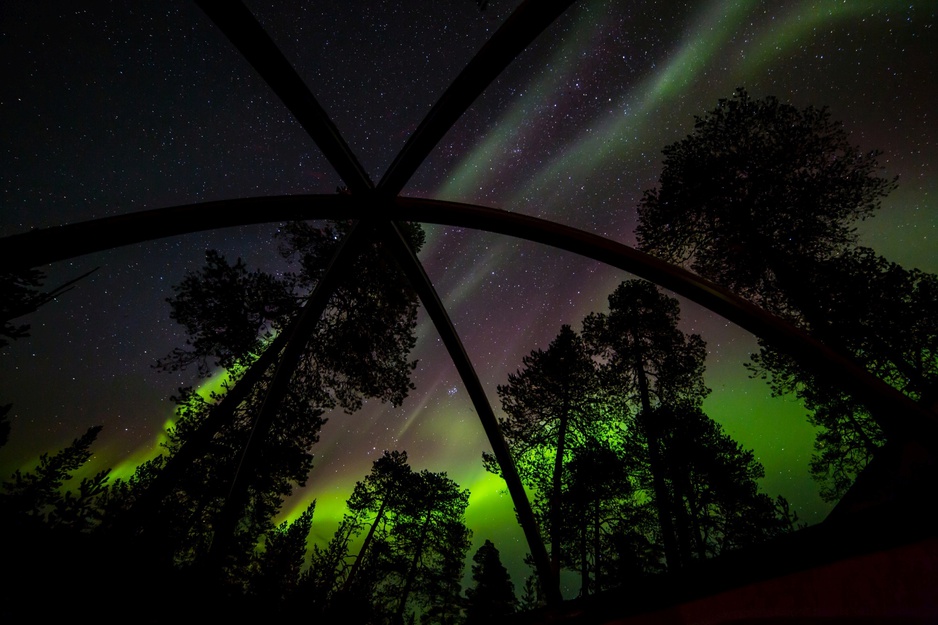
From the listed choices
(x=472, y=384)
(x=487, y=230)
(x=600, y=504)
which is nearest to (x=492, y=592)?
(x=600, y=504)

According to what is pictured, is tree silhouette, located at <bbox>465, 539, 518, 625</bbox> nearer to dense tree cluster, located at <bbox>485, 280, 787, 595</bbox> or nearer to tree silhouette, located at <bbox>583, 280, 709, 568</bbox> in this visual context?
dense tree cluster, located at <bbox>485, 280, 787, 595</bbox>

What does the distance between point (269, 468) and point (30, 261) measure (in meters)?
12.4

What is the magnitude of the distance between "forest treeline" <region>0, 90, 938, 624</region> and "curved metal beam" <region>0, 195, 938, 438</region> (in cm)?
97

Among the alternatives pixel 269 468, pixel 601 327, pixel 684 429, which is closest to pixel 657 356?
pixel 601 327

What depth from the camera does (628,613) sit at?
3.30 meters

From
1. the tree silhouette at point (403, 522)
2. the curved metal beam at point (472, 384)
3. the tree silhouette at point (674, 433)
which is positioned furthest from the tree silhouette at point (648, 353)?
the tree silhouette at point (403, 522)

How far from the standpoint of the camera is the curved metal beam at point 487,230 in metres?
3.73

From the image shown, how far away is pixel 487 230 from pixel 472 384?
11.2 ft

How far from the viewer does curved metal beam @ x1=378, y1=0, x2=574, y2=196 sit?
381cm

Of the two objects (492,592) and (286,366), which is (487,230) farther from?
(492,592)

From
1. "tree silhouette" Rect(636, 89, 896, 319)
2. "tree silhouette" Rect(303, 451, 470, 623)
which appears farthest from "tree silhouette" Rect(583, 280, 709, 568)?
"tree silhouette" Rect(303, 451, 470, 623)

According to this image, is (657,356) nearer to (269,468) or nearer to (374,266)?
(374,266)

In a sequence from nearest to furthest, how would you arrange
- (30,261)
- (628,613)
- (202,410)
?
(628,613) < (30,261) < (202,410)

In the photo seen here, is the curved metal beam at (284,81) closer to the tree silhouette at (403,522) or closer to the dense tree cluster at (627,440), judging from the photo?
the dense tree cluster at (627,440)
